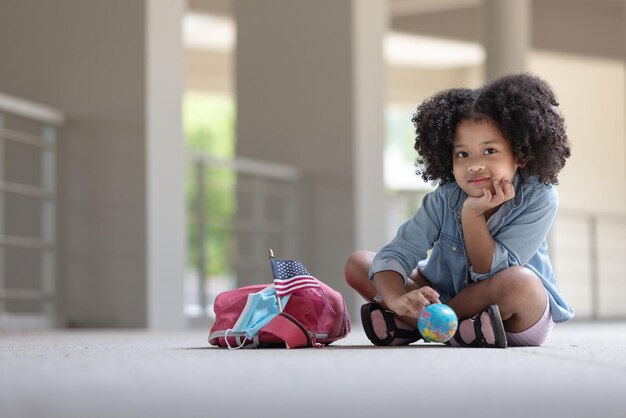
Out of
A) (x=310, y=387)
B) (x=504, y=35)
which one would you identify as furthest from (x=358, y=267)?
(x=504, y=35)

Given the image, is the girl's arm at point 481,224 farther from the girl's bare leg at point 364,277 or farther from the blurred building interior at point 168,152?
the blurred building interior at point 168,152

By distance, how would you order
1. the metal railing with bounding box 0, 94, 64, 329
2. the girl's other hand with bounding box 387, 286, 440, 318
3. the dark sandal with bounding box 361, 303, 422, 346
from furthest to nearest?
the metal railing with bounding box 0, 94, 64, 329
the dark sandal with bounding box 361, 303, 422, 346
the girl's other hand with bounding box 387, 286, 440, 318

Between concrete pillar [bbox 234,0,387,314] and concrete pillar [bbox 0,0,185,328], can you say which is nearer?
concrete pillar [bbox 0,0,185,328]

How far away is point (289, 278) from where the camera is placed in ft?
6.07

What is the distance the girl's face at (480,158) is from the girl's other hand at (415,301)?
0.65 ft

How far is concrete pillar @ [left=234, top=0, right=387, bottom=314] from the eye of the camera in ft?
15.5

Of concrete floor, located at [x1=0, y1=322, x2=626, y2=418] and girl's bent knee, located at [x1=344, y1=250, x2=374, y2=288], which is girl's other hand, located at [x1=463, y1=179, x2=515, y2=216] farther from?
concrete floor, located at [x1=0, y1=322, x2=626, y2=418]

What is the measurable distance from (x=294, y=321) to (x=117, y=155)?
1.80 meters

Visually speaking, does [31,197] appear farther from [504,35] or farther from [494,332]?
[504,35]

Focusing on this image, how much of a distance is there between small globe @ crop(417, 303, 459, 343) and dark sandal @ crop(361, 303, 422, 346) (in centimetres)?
21

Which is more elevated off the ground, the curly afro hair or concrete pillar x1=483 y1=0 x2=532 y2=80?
concrete pillar x1=483 y1=0 x2=532 y2=80

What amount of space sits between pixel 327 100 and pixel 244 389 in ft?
12.7

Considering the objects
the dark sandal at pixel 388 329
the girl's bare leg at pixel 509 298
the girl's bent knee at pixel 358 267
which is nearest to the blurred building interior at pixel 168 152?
the girl's bent knee at pixel 358 267

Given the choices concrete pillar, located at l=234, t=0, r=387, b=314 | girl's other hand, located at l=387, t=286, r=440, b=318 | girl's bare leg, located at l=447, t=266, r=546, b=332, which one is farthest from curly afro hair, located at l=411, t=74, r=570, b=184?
concrete pillar, located at l=234, t=0, r=387, b=314
